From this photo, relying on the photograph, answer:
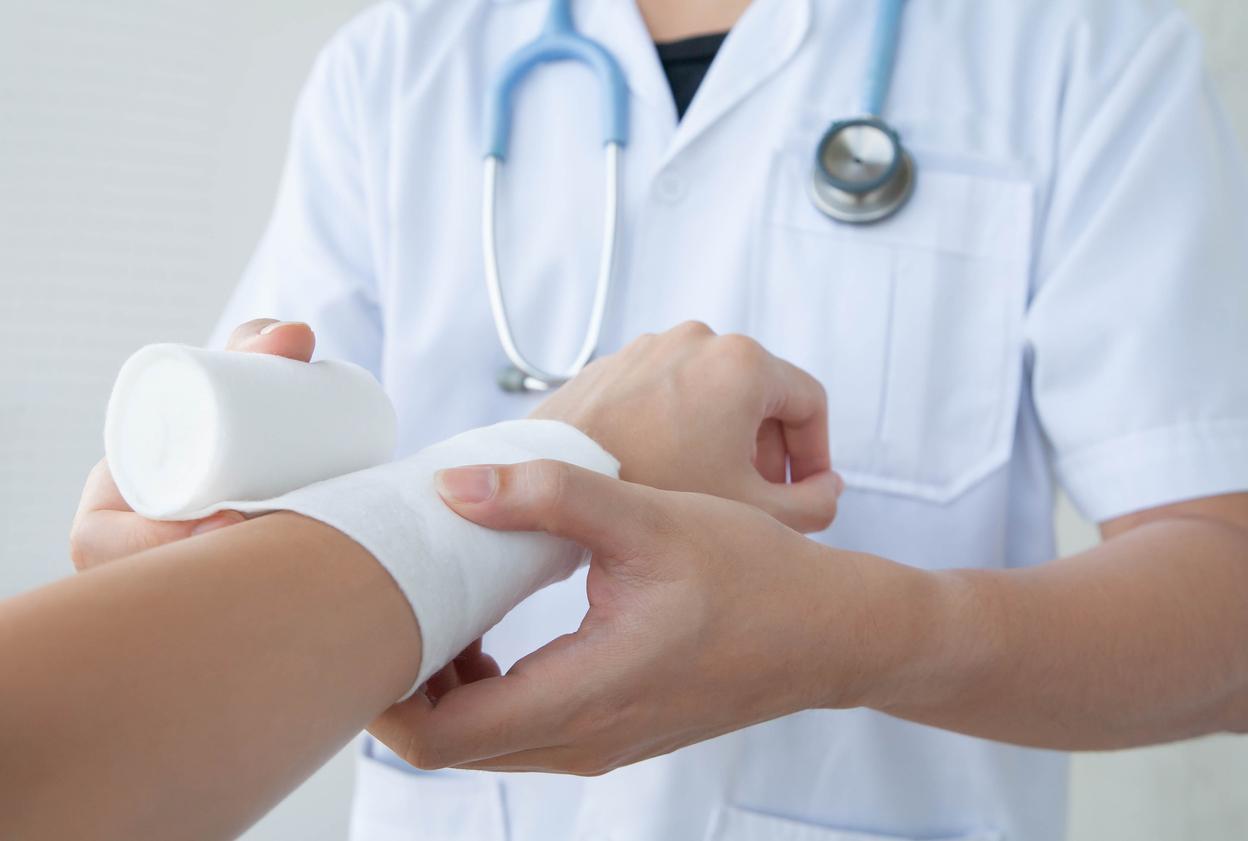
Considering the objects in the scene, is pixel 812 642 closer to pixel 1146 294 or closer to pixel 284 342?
pixel 284 342

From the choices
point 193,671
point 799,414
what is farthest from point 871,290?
point 193,671

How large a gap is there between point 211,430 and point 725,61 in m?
0.57

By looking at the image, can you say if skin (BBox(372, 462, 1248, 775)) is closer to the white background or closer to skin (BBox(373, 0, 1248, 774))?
skin (BBox(373, 0, 1248, 774))

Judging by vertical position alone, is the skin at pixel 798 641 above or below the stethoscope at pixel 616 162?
below

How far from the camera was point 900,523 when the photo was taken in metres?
0.80

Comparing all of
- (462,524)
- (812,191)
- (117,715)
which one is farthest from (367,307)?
(117,715)

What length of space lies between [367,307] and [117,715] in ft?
2.07

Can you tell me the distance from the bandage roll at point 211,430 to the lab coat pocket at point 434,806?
1.32 ft

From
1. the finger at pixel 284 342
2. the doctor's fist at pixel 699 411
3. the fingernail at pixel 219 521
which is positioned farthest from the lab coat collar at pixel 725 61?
the fingernail at pixel 219 521

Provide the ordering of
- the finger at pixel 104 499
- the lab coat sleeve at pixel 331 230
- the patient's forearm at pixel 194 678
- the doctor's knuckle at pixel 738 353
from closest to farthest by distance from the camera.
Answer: the patient's forearm at pixel 194 678
the finger at pixel 104 499
the doctor's knuckle at pixel 738 353
the lab coat sleeve at pixel 331 230

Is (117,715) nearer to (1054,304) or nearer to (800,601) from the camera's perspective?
(800,601)

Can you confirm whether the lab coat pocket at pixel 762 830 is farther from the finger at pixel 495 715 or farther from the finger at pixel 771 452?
the finger at pixel 495 715

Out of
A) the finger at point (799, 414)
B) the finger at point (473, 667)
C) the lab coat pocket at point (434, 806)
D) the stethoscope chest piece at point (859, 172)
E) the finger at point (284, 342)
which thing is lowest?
the lab coat pocket at point (434, 806)

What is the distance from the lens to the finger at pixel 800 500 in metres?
0.64
